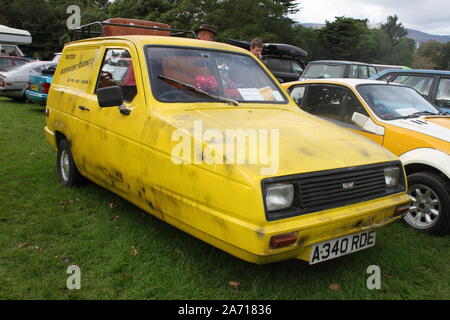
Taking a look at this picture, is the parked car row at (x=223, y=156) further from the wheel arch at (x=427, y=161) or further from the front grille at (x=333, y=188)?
the wheel arch at (x=427, y=161)

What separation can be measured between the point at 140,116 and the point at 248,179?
52.3 inches

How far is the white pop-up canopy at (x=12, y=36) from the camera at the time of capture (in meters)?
20.8

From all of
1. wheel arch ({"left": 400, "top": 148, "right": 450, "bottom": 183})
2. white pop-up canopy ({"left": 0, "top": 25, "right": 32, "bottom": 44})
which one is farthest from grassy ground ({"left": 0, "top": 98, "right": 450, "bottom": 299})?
white pop-up canopy ({"left": 0, "top": 25, "right": 32, "bottom": 44})

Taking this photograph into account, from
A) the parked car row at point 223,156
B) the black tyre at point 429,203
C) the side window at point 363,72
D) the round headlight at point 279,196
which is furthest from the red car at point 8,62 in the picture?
the round headlight at point 279,196

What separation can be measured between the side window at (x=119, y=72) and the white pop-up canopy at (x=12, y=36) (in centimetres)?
2045

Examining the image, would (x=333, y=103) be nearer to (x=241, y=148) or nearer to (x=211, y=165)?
(x=241, y=148)

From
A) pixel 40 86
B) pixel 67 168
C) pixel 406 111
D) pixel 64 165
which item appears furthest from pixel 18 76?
pixel 406 111

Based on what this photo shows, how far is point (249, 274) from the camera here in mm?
3025

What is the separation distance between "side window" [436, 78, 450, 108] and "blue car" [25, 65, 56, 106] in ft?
29.8

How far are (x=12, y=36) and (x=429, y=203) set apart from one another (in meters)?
23.6
